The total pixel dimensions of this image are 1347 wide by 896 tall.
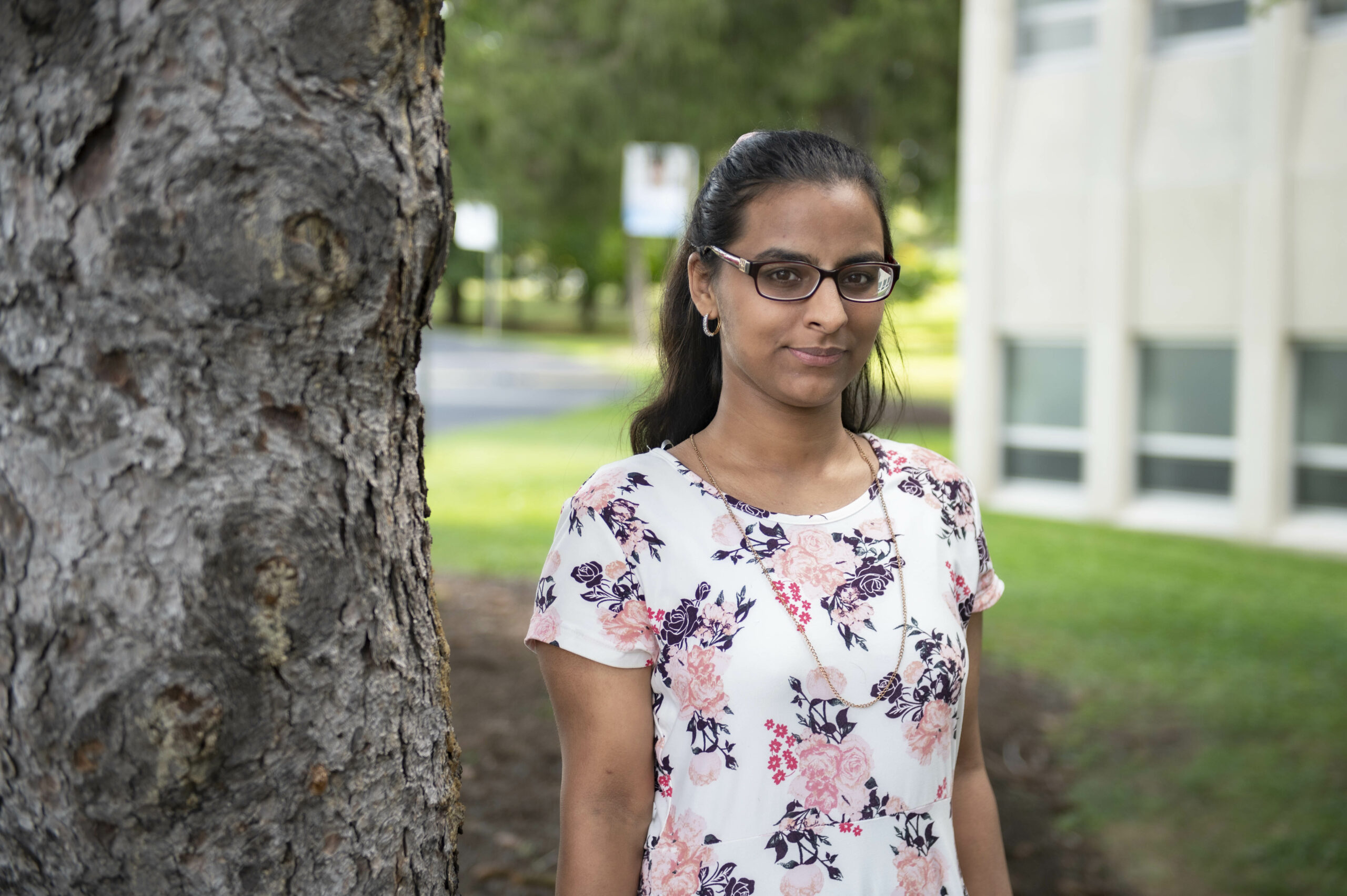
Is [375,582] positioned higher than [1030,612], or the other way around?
[375,582]

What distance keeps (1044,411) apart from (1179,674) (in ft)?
19.8

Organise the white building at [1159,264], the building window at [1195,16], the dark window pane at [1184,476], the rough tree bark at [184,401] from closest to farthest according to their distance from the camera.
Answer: the rough tree bark at [184,401] → the white building at [1159,264] → the building window at [1195,16] → the dark window pane at [1184,476]

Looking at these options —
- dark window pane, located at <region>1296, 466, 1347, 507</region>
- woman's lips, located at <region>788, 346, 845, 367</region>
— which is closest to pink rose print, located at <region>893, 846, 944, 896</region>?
woman's lips, located at <region>788, 346, 845, 367</region>

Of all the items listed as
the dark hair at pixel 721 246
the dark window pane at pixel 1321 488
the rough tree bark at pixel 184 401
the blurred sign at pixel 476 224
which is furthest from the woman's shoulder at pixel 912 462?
the blurred sign at pixel 476 224

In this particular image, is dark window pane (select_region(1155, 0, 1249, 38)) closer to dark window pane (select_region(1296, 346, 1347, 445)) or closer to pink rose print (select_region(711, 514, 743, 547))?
dark window pane (select_region(1296, 346, 1347, 445))

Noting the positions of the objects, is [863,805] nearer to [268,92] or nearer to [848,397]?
[848,397]

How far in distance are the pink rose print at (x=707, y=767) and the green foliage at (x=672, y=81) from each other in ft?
37.7

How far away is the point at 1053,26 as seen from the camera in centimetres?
1256

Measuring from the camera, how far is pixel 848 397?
239 cm

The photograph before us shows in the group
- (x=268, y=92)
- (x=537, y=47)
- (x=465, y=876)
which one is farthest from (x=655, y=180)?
(x=268, y=92)

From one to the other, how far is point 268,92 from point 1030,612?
25.5 ft

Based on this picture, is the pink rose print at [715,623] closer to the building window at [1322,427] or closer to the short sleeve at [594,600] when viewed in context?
the short sleeve at [594,600]

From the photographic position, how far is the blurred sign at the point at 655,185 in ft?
43.5

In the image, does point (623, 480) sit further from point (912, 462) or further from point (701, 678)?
point (912, 462)
